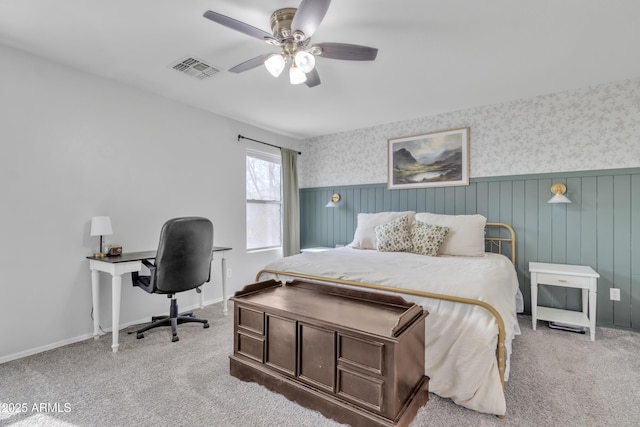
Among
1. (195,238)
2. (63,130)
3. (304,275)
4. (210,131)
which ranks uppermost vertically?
(210,131)

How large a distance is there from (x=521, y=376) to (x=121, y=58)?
3.83m

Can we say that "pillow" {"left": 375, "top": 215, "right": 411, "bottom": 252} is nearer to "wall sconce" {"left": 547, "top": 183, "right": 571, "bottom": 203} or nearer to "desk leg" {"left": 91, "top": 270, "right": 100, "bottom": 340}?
"wall sconce" {"left": 547, "top": 183, "right": 571, "bottom": 203}

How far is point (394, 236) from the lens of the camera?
10.8 ft

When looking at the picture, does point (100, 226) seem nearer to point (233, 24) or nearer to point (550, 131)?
point (233, 24)

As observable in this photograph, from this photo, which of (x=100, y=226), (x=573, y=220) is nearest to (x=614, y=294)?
(x=573, y=220)

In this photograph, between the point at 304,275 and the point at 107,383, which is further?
the point at 304,275

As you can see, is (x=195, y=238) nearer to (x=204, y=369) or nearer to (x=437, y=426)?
(x=204, y=369)

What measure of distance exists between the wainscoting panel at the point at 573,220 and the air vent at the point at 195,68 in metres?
2.80

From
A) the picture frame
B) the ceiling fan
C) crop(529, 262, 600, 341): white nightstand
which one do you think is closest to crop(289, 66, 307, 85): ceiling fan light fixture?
the ceiling fan

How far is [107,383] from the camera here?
6.51ft

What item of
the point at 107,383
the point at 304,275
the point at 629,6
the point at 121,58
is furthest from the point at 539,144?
the point at 107,383

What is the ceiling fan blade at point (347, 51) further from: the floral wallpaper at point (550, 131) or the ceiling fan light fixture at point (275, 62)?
the floral wallpaper at point (550, 131)

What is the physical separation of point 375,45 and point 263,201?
2777 millimetres

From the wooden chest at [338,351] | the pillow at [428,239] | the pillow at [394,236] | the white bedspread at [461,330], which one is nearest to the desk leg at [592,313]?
the white bedspread at [461,330]
